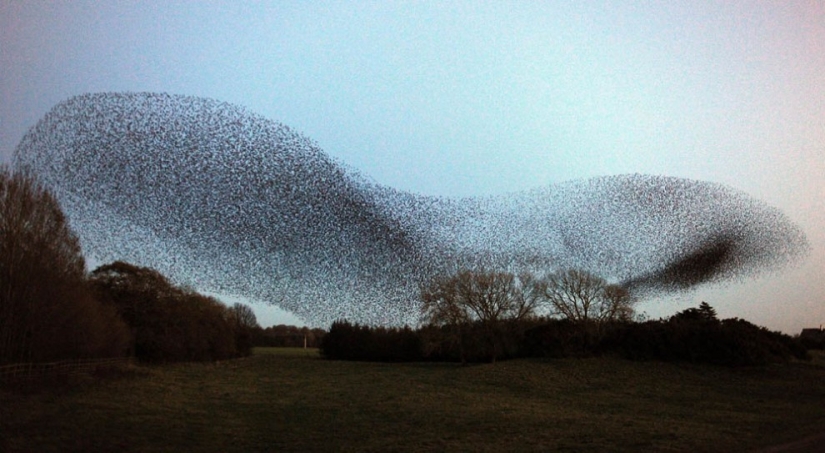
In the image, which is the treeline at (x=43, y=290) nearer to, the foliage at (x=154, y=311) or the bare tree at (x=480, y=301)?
the foliage at (x=154, y=311)

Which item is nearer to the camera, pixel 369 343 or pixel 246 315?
pixel 369 343

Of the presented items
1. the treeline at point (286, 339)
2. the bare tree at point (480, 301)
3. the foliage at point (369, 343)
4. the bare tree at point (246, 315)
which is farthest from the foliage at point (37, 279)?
the treeline at point (286, 339)

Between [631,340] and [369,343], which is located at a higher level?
[631,340]

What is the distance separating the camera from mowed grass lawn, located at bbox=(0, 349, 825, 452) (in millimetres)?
13586

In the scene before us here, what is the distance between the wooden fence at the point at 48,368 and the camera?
20.3 metres

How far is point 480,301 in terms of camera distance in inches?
1499

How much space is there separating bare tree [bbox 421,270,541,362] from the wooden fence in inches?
719

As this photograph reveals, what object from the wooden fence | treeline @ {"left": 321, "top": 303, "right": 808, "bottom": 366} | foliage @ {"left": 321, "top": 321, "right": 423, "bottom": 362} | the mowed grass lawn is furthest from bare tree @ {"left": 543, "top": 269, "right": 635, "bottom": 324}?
the wooden fence

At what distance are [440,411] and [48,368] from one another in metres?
14.6

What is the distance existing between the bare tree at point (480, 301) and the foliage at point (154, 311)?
1688 cm

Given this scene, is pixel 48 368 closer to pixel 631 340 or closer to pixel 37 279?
pixel 37 279

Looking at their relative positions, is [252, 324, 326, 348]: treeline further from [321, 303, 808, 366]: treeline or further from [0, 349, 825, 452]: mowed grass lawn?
[0, 349, 825, 452]: mowed grass lawn

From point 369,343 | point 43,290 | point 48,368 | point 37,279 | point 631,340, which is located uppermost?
point 37,279

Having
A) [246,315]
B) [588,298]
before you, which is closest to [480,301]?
[588,298]
